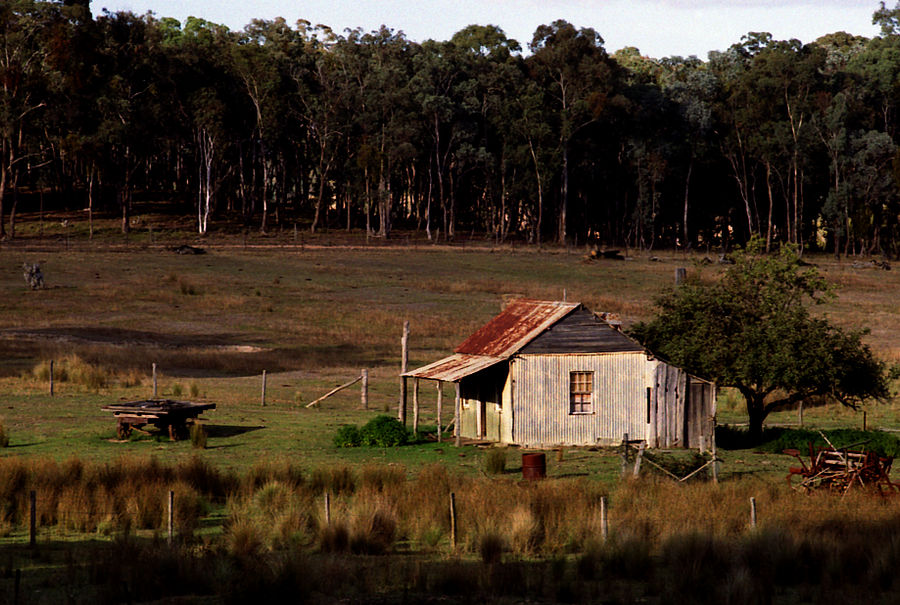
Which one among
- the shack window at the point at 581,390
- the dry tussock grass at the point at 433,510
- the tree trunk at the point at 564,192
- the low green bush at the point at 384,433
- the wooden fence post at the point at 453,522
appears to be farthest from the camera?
the tree trunk at the point at 564,192

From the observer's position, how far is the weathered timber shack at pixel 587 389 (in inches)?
1336

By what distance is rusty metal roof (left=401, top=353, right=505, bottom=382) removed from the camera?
3325 cm

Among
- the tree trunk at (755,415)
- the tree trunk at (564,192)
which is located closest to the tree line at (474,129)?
the tree trunk at (564,192)

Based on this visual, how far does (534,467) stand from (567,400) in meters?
7.71

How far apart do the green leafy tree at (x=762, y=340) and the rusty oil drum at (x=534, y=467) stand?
32.8 feet

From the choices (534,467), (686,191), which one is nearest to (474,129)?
(686,191)

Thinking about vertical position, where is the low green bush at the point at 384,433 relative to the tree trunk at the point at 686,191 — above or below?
below

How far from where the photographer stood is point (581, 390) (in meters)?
34.3

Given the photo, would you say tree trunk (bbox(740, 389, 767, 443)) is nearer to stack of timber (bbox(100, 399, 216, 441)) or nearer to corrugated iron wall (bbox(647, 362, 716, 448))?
corrugated iron wall (bbox(647, 362, 716, 448))

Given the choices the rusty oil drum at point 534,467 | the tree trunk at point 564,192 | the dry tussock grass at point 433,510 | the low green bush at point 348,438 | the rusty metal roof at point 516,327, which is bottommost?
the low green bush at point 348,438

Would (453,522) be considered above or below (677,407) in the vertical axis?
above

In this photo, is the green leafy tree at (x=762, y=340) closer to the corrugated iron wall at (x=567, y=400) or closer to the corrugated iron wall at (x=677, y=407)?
the corrugated iron wall at (x=677, y=407)

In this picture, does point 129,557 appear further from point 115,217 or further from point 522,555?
point 115,217

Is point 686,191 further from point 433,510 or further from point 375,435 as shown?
point 433,510
